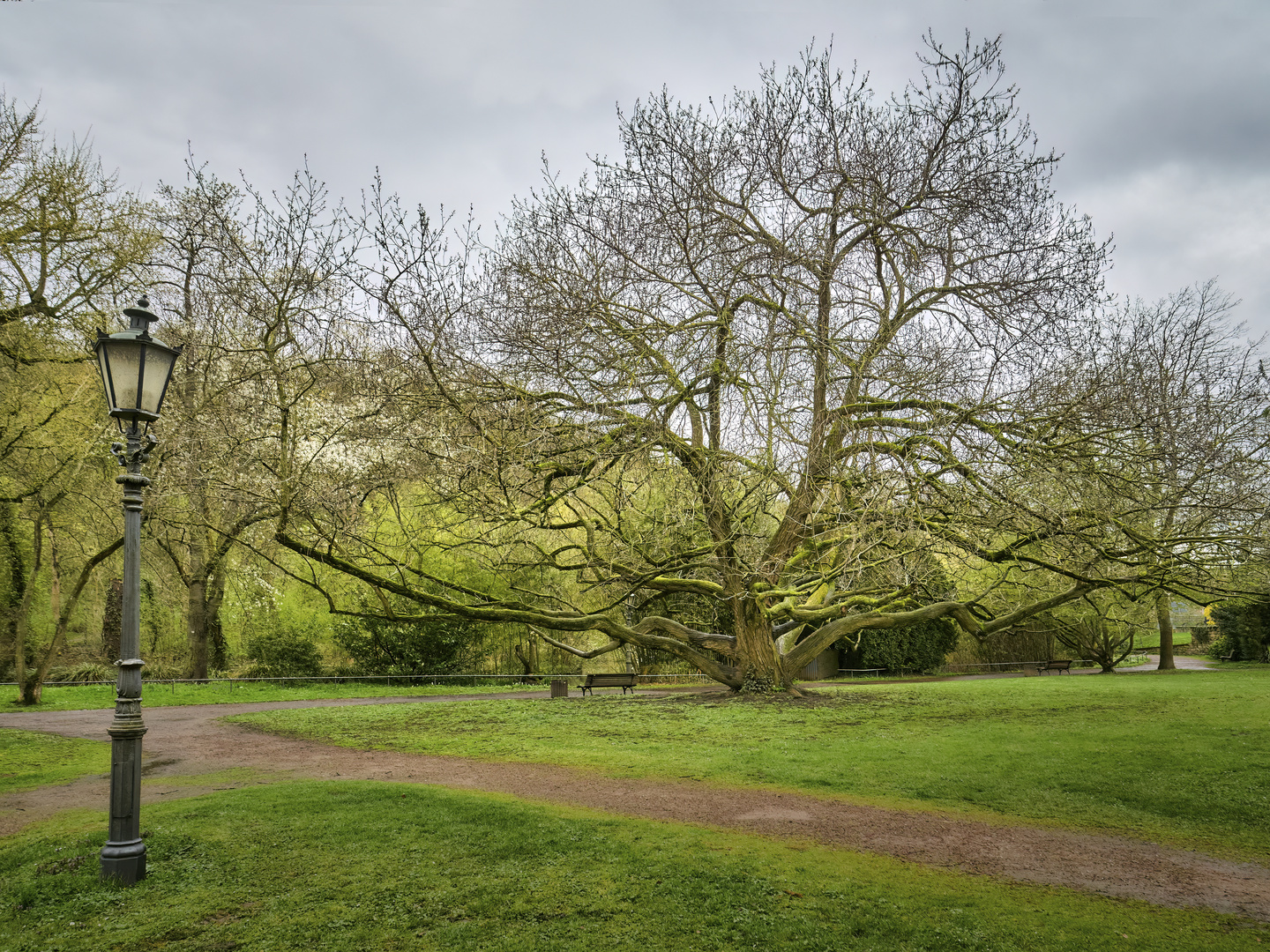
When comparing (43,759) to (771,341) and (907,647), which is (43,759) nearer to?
(771,341)

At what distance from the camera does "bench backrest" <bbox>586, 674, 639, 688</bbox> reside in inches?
823

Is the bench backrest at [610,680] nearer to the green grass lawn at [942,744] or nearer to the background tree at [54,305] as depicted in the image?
the green grass lawn at [942,744]

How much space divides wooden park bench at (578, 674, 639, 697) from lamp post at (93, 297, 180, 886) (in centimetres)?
1571

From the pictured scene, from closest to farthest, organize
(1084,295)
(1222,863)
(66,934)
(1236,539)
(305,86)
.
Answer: (66,934)
(1222,863)
(305,86)
(1084,295)
(1236,539)

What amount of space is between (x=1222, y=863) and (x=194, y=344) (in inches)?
532

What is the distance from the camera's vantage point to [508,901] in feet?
16.6

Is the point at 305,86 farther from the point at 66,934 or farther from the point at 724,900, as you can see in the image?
the point at 724,900

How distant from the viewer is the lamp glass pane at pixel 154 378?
5699 millimetres

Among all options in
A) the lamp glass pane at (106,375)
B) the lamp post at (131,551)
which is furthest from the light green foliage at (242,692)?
the lamp glass pane at (106,375)

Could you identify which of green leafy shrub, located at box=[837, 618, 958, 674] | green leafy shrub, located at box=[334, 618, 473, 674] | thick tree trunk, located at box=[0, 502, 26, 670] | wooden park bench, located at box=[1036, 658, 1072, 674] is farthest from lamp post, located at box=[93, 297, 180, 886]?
wooden park bench, located at box=[1036, 658, 1072, 674]

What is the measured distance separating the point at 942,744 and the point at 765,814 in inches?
192

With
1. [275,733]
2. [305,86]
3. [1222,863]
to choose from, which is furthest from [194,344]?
[1222,863]

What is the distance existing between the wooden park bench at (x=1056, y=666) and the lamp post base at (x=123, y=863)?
29810 mm

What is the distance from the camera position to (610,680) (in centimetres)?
2106
